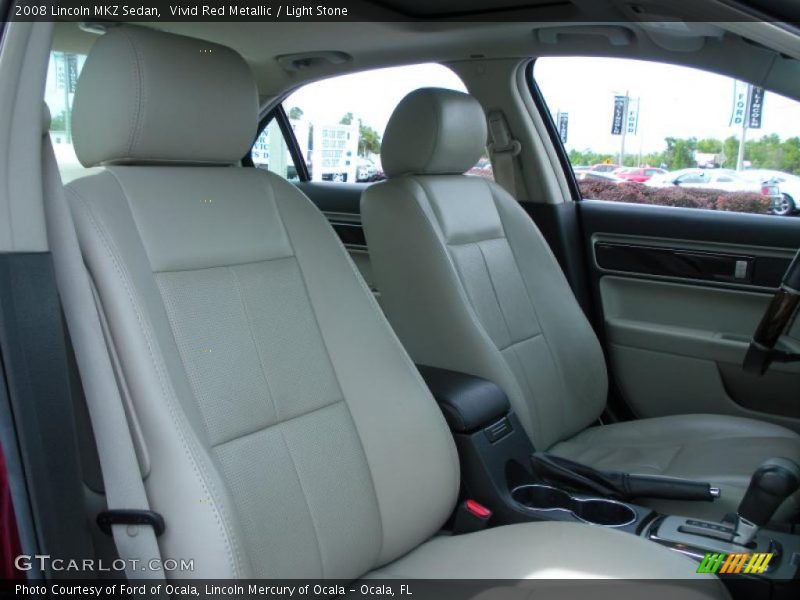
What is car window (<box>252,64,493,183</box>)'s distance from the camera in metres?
3.14

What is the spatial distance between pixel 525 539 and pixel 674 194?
5.45 feet

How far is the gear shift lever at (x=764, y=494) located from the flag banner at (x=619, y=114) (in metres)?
1.52

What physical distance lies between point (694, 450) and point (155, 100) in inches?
66.4

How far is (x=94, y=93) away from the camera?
1428 mm

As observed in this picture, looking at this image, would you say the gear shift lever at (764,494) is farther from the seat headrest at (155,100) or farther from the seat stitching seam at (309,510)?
the seat headrest at (155,100)

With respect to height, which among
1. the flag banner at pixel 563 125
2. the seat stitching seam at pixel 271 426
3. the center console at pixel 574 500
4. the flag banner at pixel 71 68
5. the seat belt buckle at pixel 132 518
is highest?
the flag banner at pixel 71 68

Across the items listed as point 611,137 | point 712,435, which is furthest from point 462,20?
point 712,435

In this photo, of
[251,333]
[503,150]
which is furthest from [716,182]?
[251,333]

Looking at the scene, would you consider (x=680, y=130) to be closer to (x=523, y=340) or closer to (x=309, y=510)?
(x=523, y=340)

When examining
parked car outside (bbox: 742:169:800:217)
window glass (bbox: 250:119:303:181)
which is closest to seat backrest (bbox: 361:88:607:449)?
parked car outside (bbox: 742:169:800:217)

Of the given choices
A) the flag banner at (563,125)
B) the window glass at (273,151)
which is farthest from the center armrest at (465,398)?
the window glass at (273,151)

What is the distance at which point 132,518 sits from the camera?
1238 mm

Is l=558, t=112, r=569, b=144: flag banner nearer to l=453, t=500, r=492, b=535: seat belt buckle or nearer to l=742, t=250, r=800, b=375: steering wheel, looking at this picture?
l=742, t=250, r=800, b=375: steering wheel

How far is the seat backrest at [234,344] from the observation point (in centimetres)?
128
